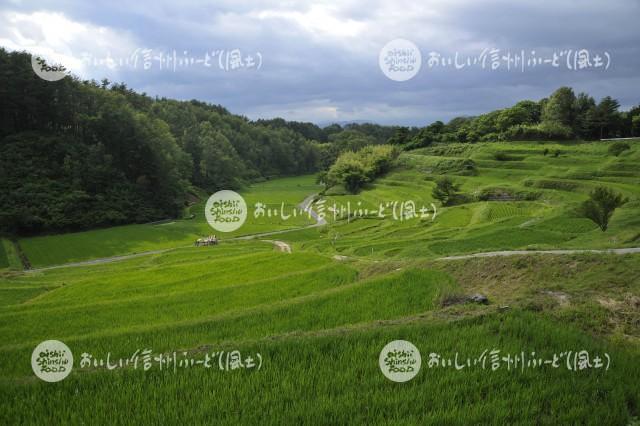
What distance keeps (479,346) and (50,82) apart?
84.8m

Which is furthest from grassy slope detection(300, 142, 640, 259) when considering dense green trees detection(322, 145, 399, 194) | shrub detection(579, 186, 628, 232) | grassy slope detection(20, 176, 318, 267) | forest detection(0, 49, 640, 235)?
grassy slope detection(20, 176, 318, 267)

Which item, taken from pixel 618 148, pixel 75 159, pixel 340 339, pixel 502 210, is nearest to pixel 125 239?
pixel 75 159

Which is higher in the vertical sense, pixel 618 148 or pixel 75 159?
pixel 75 159

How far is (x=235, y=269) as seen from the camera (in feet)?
77.6

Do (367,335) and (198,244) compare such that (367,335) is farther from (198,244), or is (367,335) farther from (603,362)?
(198,244)

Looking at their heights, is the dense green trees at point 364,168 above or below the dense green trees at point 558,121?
below

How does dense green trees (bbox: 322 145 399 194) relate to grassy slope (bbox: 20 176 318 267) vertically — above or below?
above

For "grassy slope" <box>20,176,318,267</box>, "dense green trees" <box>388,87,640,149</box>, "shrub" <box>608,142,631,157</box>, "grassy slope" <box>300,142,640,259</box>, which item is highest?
"dense green trees" <box>388,87,640,149</box>

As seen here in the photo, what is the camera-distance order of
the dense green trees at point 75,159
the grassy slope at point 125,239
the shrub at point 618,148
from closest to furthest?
the grassy slope at point 125,239, the shrub at point 618,148, the dense green trees at point 75,159

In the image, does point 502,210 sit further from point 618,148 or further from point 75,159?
point 75,159

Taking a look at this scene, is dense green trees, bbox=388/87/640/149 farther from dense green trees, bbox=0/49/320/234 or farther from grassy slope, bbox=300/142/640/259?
dense green trees, bbox=0/49/320/234

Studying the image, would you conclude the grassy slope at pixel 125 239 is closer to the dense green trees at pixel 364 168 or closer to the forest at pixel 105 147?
the forest at pixel 105 147

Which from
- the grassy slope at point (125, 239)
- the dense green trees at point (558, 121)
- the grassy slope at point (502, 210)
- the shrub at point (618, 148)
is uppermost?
the dense green trees at point (558, 121)

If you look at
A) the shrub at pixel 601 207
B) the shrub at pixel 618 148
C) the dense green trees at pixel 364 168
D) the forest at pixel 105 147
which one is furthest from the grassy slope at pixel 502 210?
the forest at pixel 105 147
